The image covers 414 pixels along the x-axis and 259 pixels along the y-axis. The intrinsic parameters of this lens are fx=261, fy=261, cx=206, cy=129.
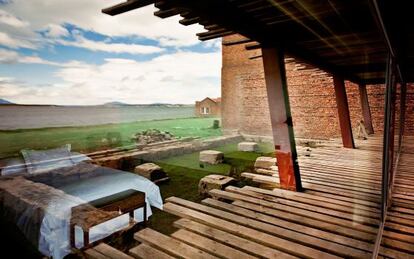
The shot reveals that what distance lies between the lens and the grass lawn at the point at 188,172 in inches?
218

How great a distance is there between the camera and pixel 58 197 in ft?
15.3

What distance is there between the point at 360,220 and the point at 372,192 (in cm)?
127

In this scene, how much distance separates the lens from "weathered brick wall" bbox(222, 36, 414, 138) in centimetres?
1324

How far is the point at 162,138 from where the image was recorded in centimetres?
2050

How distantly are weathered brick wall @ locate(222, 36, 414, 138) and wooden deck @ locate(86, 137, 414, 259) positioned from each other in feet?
27.7

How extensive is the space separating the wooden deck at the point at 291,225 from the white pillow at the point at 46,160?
608 centimetres

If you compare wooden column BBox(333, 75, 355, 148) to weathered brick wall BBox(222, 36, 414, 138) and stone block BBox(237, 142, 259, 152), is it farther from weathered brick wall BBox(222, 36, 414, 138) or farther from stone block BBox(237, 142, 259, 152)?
stone block BBox(237, 142, 259, 152)

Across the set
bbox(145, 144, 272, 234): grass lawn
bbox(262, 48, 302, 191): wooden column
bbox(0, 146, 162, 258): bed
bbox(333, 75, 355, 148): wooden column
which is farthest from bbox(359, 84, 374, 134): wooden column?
bbox(0, 146, 162, 258): bed

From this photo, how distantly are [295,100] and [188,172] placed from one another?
8840mm

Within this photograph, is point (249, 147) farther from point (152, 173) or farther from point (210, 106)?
point (210, 106)

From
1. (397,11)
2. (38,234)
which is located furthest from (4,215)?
(397,11)

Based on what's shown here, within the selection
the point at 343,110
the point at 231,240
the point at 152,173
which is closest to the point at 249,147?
the point at 343,110

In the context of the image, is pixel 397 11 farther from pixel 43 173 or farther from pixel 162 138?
pixel 162 138

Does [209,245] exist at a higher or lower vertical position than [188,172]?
higher
